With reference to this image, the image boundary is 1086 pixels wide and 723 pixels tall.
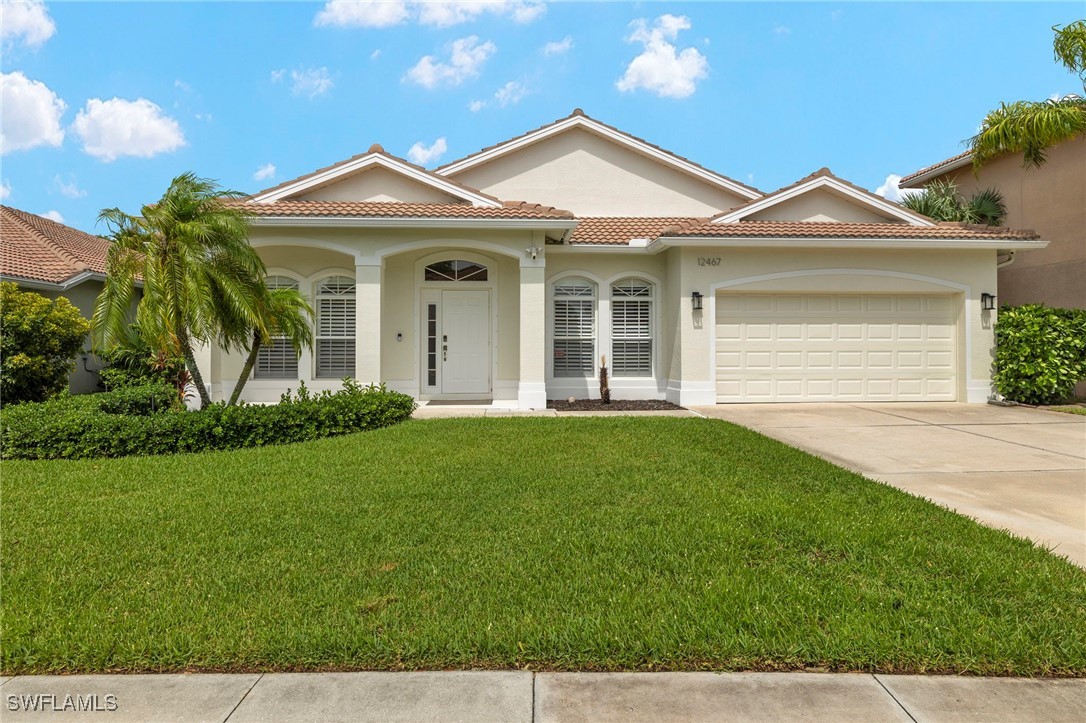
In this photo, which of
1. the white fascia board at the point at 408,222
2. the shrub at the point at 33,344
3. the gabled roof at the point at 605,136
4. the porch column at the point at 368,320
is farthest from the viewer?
the gabled roof at the point at 605,136

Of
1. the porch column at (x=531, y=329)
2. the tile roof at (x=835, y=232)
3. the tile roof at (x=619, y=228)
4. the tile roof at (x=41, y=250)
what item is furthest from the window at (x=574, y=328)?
the tile roof at (x=41, y=250)

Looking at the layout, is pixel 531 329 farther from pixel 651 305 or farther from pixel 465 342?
pixel 651 305

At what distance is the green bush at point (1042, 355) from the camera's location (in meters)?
12.3

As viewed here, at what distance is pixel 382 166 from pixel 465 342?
424 cm

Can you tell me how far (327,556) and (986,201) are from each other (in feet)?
63.9

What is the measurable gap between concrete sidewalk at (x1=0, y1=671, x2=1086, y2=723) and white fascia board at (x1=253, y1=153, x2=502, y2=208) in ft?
35.1

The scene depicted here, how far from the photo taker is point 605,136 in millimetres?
15781

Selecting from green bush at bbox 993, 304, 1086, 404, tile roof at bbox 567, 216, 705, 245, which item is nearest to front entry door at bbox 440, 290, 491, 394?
tile roof at bbox 567, 216, 705, 245

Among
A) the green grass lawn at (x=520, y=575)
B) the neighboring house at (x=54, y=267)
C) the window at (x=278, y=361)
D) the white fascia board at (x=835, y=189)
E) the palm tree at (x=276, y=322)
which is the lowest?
the green grass lawn at (x=520, y=575)

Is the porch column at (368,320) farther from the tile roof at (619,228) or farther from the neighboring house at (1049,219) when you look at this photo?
the neighboring house at (1049,219)

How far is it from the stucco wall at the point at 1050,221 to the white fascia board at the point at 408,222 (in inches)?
477

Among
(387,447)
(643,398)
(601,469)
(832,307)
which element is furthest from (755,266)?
(387,447)

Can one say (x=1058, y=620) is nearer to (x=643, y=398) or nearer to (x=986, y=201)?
(x=643, y=398)

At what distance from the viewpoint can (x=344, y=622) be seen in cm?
328
